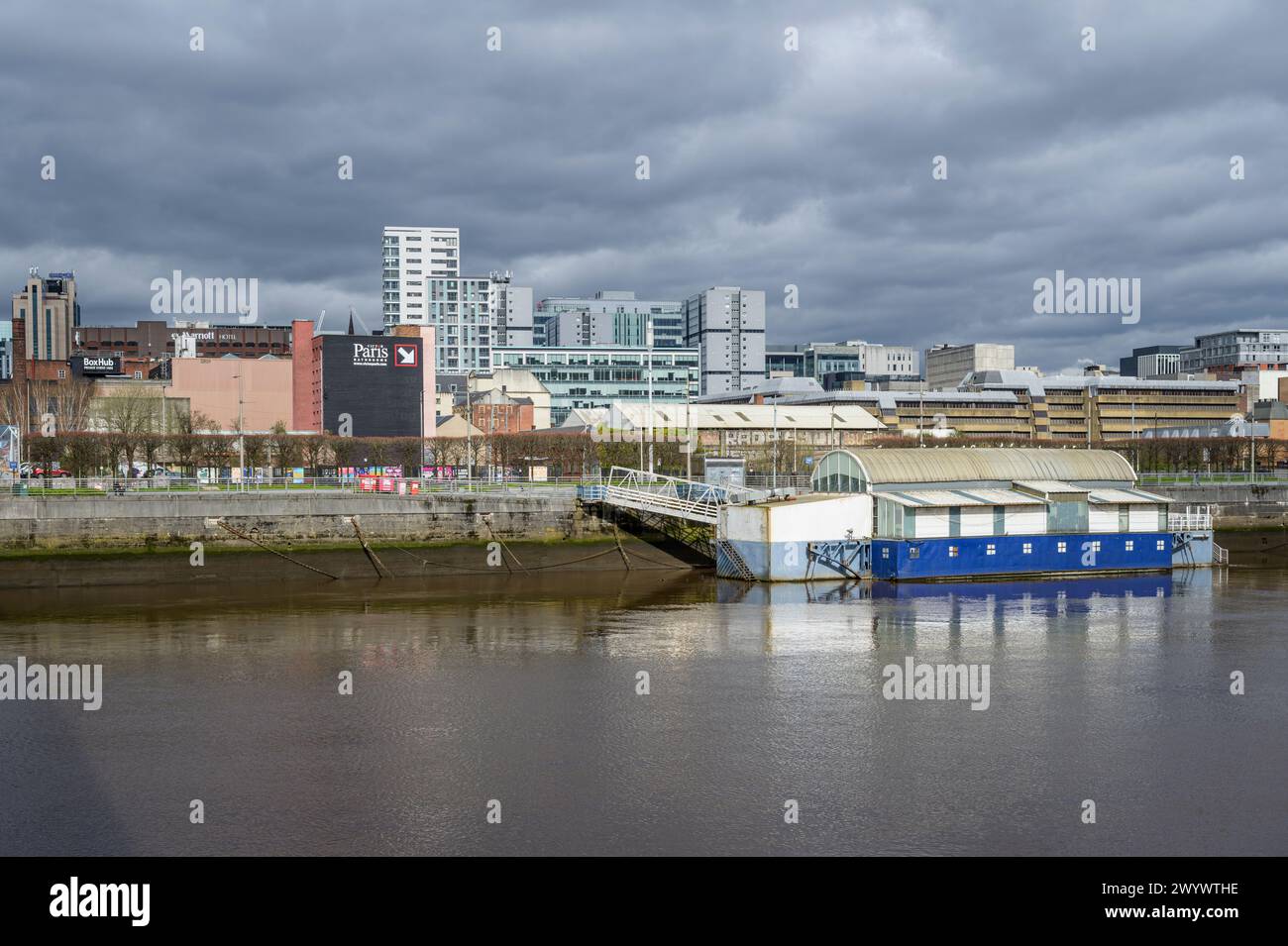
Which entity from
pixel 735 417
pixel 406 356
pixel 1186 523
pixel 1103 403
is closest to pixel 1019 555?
pixel 1186 523

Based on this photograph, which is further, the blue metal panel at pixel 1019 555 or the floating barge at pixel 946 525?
the floating barge at pixel 946 525

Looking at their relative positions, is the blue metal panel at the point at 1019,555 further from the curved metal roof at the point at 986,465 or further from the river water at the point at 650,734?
the river water at the point at 650,734

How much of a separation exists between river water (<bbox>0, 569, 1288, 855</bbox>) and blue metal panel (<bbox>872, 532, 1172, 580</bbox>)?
27.5 ft

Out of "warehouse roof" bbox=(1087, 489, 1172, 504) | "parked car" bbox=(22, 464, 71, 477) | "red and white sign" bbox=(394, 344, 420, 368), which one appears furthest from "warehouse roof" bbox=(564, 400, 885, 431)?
"warehouse roof" bbox=(1087, 489, 1172, 504)

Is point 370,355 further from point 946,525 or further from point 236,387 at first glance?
point 946,525

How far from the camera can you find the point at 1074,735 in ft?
85.7

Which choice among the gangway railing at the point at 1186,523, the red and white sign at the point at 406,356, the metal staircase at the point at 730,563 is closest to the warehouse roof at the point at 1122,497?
the gangway railing at the point at 1186,523

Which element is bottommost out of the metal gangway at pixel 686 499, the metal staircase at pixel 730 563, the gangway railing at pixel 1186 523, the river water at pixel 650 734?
the river water at pixel 650 734

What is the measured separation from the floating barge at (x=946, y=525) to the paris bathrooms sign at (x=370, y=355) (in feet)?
307

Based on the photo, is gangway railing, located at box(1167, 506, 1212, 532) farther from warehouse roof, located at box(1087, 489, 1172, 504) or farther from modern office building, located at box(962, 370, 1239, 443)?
modern office building, located at box(962, 370, 1239, 443)

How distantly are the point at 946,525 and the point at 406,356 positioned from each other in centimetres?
10147

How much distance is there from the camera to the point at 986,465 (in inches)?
2356

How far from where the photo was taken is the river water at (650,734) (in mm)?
20297
